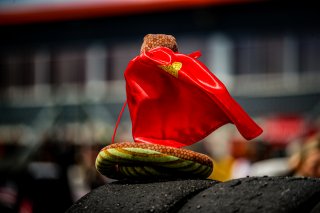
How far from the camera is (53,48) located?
925cm

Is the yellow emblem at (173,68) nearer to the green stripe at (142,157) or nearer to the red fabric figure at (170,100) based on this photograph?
the red fabric figure at (170,100)

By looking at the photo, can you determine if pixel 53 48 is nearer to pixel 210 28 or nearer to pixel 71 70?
pixel 71 70

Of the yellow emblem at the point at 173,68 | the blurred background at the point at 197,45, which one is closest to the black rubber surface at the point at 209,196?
the yellow emblem at the point at 173,68

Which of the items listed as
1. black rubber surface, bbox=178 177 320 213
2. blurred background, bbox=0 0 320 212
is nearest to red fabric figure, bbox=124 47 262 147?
black rubber surface, bbox=178 177 320 213

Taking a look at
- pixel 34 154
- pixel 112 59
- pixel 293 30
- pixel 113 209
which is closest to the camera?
pixel 113 209

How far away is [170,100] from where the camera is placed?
86 cm

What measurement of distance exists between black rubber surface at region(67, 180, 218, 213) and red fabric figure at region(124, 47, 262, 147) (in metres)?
0.09

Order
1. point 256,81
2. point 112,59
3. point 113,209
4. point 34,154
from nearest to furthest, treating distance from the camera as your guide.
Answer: point 113,209
point 34,154
point 256,81
point 112,59

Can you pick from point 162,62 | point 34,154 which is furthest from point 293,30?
point 162,62

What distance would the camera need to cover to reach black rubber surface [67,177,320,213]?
661 mm

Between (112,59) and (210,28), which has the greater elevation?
(210,28)

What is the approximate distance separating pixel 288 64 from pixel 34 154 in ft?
18.6

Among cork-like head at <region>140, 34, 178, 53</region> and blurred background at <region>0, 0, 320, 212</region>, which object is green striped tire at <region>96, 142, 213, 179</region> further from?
blurred background at <region>0, 0, 320, 212</region>

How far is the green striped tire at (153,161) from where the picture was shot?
783 millimetres
